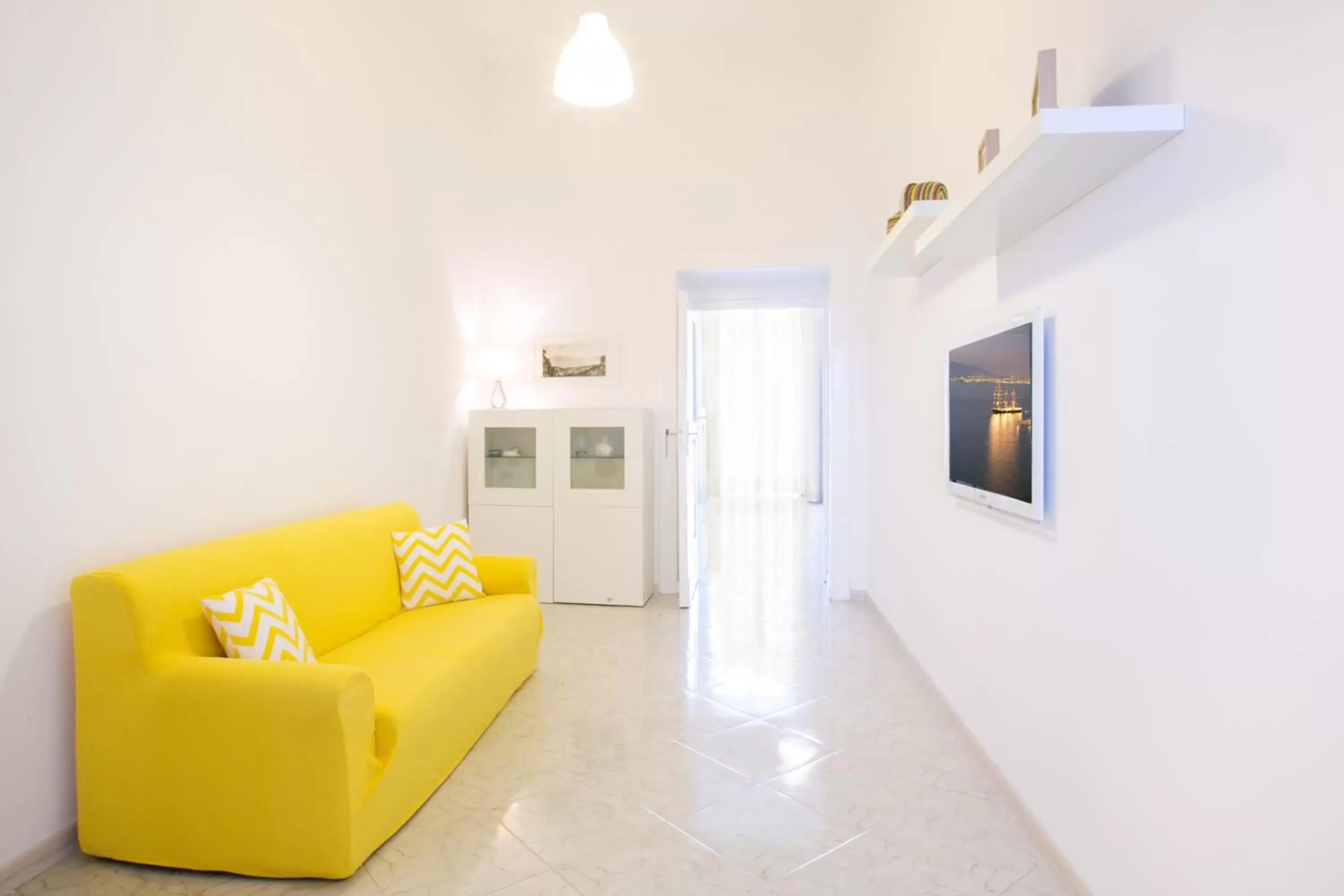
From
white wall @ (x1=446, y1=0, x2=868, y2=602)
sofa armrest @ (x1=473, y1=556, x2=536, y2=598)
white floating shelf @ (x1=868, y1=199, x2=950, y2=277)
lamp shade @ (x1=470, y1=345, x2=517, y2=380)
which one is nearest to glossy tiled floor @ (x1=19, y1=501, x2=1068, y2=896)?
sofa armrest @ (x1=473, y1=556, x2=536, y2=598)

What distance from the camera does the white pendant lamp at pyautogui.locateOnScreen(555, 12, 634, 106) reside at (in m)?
3.35

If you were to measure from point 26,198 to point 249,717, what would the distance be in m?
1.47

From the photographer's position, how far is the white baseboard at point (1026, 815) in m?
1.83

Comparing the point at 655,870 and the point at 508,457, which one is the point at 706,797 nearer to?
the point at 655,870

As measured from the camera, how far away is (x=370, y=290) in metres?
3.74

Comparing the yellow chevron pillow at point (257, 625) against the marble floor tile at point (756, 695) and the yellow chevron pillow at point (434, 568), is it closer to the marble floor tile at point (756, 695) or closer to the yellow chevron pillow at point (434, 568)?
the yellow chevron pillow at point (434, 568)

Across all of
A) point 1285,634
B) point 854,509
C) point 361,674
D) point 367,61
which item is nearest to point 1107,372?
point 1285,634

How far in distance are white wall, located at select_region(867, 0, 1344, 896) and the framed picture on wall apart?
3.00 metres

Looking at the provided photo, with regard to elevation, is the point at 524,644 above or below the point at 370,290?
below

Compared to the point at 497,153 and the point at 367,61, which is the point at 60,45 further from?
the point at 497,153

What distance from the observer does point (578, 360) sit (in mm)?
5109

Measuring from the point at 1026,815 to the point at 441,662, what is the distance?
6.08ft

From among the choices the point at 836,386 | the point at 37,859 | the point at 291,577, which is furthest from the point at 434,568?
the point at 836,386

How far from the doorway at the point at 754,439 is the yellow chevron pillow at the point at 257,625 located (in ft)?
8.98
